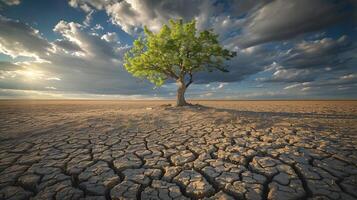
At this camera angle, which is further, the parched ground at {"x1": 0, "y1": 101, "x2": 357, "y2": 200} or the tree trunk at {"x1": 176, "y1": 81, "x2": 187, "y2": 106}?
the tree trunk at {"x1": 176, "y1": 81, "x2": 187, "y2": 106}

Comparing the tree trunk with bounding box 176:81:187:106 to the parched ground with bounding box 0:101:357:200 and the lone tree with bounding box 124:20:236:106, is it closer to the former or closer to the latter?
the lone tree with bounding box 124:20:236:106

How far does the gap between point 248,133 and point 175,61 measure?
355 inches

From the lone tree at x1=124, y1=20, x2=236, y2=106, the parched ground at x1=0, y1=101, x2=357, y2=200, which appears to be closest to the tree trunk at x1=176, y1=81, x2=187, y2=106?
the lone tree at x1=124, y1=20, x2=236, y2=106

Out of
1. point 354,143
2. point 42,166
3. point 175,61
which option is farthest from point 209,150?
point 175,61

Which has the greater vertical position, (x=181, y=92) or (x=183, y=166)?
(x=181, y=92)

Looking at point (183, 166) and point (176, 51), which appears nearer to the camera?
point (183, 166)

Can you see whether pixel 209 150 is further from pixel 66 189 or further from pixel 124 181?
pixel 66 189

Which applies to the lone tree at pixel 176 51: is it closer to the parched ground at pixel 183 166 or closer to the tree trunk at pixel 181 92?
the tree trunk at pixel 181 92

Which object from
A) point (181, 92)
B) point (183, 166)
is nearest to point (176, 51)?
point (181, 92)

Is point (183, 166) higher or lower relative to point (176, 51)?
lower

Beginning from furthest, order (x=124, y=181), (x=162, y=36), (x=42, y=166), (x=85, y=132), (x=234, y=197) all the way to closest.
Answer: (x=162, y=36), (x=85, y=132), (x=42, y=166), (x=124, y=181), (x=234, y=197)

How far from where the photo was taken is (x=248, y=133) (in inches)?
215

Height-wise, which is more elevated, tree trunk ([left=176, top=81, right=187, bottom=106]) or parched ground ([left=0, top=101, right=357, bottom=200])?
tree trunk ([left=176, top=81, right=187, bottom=106])

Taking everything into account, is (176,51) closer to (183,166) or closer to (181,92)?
(181,92)
